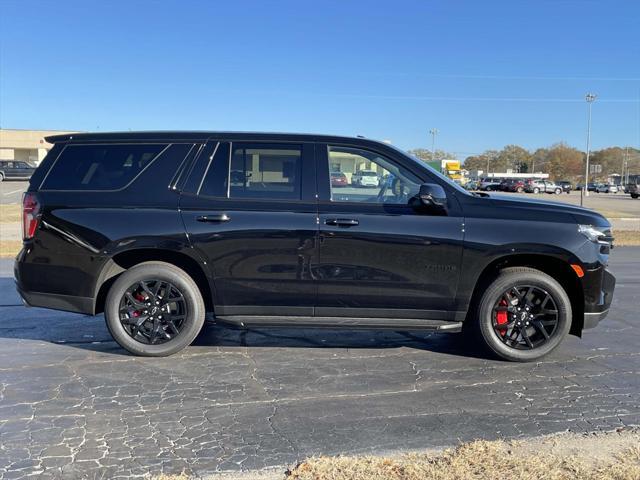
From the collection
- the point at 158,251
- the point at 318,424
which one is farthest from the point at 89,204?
the point at 318,424

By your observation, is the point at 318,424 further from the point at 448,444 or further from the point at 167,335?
the point at 167,335

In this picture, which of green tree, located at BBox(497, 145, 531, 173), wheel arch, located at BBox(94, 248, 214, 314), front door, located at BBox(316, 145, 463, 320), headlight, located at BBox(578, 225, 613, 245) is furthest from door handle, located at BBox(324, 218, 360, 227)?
green tree, located at BBox(497, 145, 531, 173)

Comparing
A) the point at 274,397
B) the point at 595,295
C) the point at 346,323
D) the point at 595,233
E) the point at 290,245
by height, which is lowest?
the point at 274,397

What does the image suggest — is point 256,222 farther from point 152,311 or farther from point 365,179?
point 152,311

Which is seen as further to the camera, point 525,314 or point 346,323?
point 525,314

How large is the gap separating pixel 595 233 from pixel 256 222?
292 centimetres

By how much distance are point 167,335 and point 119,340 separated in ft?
1.40

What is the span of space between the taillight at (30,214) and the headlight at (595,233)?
472 cm

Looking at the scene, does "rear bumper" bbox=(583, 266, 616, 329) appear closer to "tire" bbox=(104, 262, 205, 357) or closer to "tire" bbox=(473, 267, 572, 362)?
"tire" bbox=(473, 267, 572, 362)

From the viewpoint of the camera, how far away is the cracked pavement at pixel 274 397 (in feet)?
11.1

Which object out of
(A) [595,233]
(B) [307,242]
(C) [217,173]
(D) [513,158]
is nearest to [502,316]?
(A) [595,233]

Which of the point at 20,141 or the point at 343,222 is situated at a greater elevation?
the point at 20,141

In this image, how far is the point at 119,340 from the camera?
16.4ft

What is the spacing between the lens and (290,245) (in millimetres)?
4762
